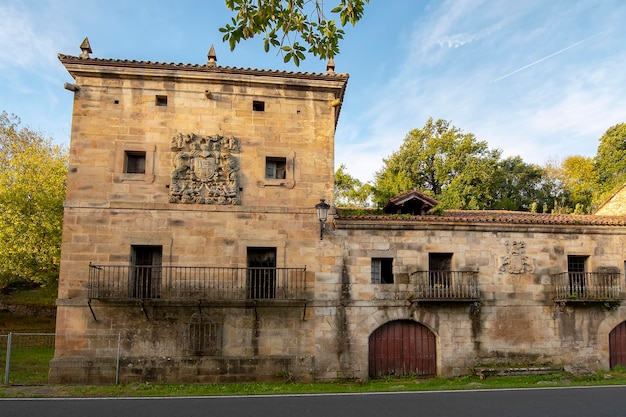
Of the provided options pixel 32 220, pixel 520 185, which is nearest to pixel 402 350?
pixel 32 220

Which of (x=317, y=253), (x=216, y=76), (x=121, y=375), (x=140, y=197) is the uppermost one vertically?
(x=216, y=76)

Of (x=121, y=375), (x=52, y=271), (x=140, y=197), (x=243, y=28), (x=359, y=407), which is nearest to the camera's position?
(x=243, y=28)

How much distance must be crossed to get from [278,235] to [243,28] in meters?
9.42

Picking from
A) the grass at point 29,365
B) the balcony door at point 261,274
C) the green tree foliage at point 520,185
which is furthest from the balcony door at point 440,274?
the green tree foliage at point 520,185

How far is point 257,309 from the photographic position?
50.7ft

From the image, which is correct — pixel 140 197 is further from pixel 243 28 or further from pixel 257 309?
pixel 243 28

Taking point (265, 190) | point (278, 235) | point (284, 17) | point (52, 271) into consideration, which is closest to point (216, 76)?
point (265, 190)

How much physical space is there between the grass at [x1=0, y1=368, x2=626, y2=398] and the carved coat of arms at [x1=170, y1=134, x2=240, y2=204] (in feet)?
19.2

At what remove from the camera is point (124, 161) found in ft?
52.7

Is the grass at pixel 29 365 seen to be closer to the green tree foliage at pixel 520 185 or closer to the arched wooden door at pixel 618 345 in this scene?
the arched wooden door at pixel 618 345

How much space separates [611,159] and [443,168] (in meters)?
13.6

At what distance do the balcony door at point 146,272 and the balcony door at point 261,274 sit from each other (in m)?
2.93

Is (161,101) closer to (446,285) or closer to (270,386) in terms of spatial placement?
(270,386)

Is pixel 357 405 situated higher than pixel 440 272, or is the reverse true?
pixel 440 272
